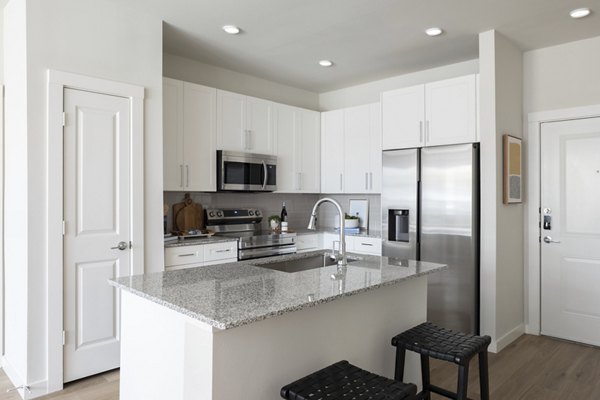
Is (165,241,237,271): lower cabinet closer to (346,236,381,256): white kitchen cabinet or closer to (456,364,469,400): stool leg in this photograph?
(346,236,381,256): white kitchen cabinet

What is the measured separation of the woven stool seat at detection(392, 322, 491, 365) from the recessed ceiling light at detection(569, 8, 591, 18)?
256 cm

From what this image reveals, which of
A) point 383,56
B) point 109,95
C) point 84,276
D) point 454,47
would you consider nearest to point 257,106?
point 383,56

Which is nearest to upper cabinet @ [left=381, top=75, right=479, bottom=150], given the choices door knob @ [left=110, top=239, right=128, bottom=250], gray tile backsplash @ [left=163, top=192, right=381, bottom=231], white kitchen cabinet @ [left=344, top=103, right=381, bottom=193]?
white kitchen cabinet @ [left=344, top=103, right=381, bottom=193]

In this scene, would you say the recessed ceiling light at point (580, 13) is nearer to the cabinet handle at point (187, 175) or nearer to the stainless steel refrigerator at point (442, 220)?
the stainless steel refrigerator at point (442, 220)

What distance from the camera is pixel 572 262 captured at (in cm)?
383

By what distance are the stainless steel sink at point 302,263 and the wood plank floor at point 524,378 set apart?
109cm

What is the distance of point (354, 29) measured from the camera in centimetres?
351

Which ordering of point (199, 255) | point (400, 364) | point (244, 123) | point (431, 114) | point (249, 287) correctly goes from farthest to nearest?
1. point (244, 123)
2. point (431, 114)
3. point (199, 255)
4. point (400, 364)
5. point (249, 287)

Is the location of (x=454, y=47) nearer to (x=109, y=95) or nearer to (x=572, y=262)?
(x=572, y=262)

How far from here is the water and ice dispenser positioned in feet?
13.3

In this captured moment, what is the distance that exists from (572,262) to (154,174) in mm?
3733

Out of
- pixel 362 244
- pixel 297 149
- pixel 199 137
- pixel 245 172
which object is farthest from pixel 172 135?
pixel 362 244

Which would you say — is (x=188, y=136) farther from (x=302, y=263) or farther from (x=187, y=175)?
(x=302, y=263)

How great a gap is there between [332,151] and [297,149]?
0.46 m
